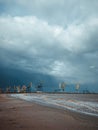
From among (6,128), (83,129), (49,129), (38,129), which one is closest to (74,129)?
(83,129)

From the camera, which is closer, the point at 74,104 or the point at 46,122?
the point at 46,122

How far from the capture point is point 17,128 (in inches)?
375

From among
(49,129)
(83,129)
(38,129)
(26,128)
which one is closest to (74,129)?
(83,129)

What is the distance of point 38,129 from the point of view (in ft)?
31.0

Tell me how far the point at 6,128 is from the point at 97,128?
5600 millimetres

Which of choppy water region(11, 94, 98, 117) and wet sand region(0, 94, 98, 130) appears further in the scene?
choppy water region(11, 94, 98, 117)

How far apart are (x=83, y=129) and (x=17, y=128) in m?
3.94

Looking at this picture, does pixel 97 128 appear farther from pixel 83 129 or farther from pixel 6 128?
pixel 6 128

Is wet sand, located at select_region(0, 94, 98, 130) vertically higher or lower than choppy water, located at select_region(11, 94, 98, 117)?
higher

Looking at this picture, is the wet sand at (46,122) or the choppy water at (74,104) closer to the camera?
the wet sand at (46,122)

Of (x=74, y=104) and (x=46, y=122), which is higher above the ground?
(x=46, y=122)

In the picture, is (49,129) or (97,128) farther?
(97,128)

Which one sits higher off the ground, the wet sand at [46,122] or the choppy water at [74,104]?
the wet sand at [46,122]

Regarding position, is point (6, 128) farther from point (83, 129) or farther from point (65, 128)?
point (83, 129)
